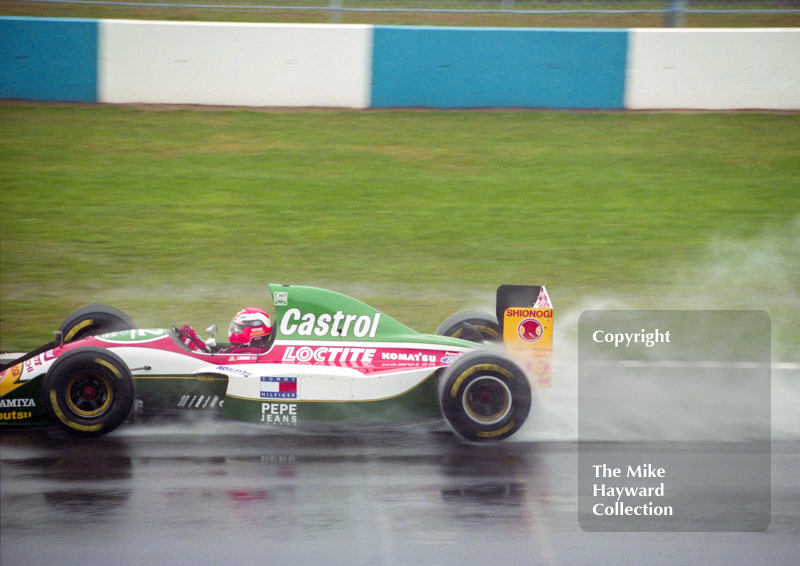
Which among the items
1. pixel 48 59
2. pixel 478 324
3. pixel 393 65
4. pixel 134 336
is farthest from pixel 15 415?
pixel 393 65

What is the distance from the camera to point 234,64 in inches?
508

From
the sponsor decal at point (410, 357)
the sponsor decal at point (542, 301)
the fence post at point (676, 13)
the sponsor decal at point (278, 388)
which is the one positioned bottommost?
the sponsor decal at point (278, 388)

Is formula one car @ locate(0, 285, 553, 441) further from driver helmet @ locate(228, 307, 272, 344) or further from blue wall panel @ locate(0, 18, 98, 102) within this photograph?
blue wall panel @ locate(0, 18, 98, 102)

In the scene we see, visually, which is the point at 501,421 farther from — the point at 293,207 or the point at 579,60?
the point at 579,60

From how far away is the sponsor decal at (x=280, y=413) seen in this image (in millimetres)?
6039

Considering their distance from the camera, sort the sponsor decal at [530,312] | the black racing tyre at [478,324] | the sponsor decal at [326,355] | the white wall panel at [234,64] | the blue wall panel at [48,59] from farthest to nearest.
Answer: the white wall panel at [234,64] → the blue wall panel at [48,59] → the black racing tyre at [478,324] → the sponsor decal at [530,312] → the sponsor decal at [326,355]

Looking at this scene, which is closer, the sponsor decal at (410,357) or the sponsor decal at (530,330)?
the sponsor decal at (410,357)

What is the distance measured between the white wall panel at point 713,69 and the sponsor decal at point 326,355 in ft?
27.7

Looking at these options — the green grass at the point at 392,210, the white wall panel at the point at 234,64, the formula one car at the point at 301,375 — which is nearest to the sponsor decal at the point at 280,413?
the formula one car at the point at 301,375

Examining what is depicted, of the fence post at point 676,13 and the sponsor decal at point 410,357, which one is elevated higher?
the fence post at point 676,13

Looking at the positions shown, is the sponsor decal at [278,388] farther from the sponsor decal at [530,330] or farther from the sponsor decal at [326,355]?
the sponsor decal at [530,330]

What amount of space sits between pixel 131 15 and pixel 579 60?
658 cm

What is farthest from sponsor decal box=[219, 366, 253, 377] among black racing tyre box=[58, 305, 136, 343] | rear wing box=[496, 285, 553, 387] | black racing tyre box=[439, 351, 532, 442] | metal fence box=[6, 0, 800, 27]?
metal fence box=[6, 0, 800, 27]

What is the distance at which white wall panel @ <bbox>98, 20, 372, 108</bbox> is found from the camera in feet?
41.5
